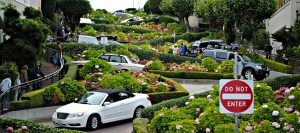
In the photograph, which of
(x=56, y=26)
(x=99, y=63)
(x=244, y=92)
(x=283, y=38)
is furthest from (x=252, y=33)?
(x=244, y=92)

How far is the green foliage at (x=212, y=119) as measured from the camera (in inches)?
652

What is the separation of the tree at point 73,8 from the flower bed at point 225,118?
4600 cm

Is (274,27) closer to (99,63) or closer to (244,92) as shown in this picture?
(99,63)

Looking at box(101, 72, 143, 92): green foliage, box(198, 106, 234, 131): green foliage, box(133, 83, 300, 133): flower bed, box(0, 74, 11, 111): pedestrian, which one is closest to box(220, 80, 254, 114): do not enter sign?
box(133, 83, 300, 133): flower bed

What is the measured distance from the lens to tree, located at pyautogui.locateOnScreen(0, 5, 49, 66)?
25.7 meters

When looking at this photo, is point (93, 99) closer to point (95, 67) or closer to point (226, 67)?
point (95, 67)

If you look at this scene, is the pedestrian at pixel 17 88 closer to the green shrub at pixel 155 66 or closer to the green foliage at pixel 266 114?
the green foliage at pixel 266 114

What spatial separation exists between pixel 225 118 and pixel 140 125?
227cm

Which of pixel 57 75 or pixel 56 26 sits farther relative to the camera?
pixel 56 26

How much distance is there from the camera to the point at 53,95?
906 inches

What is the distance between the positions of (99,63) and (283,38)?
771 inches

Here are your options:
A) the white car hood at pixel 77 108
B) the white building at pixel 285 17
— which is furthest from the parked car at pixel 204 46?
the white car hood at pixel 77 108

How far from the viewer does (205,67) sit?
3547cm

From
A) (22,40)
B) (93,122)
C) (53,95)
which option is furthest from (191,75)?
(93,122)
